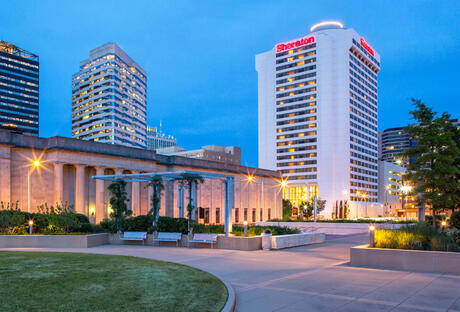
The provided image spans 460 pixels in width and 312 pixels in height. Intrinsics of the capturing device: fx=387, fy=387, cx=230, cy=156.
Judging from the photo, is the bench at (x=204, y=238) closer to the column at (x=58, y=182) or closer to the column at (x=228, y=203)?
the column at (x=228, y=203)

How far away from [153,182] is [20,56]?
6370 inches

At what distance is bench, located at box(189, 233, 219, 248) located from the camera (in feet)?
73.0

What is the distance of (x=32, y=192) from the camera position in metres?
43.7

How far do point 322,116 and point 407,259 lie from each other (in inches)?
4924

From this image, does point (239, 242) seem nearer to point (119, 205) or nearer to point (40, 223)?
point (119, 205)

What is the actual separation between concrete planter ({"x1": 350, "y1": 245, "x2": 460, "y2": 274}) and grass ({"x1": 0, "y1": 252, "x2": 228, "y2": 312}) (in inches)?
247

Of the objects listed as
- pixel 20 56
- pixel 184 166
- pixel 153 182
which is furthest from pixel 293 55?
pixel 153 182

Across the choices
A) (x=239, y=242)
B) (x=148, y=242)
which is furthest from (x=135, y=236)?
(x=239, y=242)

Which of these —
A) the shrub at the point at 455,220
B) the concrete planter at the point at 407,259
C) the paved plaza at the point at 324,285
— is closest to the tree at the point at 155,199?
the paved plaza at the point at 324,285

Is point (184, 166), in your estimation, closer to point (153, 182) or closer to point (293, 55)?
point (153, 182)

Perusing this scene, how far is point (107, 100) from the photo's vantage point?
15862 cm

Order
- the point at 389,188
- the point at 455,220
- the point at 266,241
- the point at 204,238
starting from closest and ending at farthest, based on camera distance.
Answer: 1. the point at 266,241
2. the point at 204,238
3. the point at 455,220
4. the point at 389,188

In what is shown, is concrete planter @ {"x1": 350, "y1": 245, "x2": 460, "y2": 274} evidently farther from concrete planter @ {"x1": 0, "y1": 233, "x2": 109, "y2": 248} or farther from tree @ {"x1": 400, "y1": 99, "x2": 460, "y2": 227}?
concrete planter @ {"x1": 0, "y1": 233, "x2": 109, "y2": 248}

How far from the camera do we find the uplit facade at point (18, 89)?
507 ft
